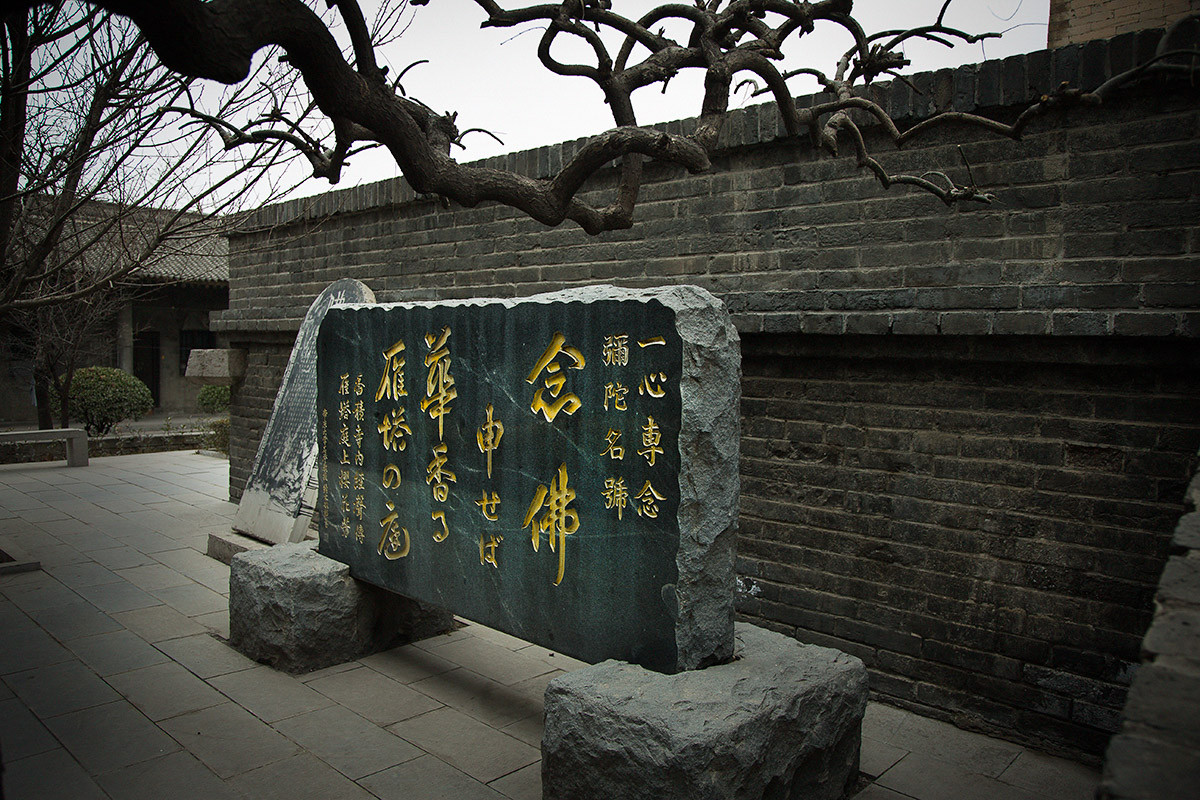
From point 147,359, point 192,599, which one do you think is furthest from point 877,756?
point 147,359

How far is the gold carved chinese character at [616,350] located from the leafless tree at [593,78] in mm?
803

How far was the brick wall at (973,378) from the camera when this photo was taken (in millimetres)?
3283

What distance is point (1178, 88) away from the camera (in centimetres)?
317

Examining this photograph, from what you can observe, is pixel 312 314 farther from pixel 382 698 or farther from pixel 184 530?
pixel 382 698

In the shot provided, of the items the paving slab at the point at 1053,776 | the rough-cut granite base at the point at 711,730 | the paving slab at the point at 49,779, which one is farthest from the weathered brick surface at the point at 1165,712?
the paving slab at the point at 49,779

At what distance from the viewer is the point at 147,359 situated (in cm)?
2083

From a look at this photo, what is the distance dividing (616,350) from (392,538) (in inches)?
73.1

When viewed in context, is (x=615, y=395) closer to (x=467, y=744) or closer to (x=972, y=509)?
(x=467, y=744)

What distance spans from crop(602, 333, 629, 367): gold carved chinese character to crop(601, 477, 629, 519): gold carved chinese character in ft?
1.46

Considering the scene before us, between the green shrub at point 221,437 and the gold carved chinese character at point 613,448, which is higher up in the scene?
the gold carved chinese character at point 613,448

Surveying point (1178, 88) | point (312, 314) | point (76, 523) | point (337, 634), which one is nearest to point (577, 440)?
point (337, 634)

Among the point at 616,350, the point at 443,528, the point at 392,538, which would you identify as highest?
the point at 616,350

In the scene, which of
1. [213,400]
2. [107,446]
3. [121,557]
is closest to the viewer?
[121,557]

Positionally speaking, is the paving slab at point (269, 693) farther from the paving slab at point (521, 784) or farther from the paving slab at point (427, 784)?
the paving slab at point (521, 784)
